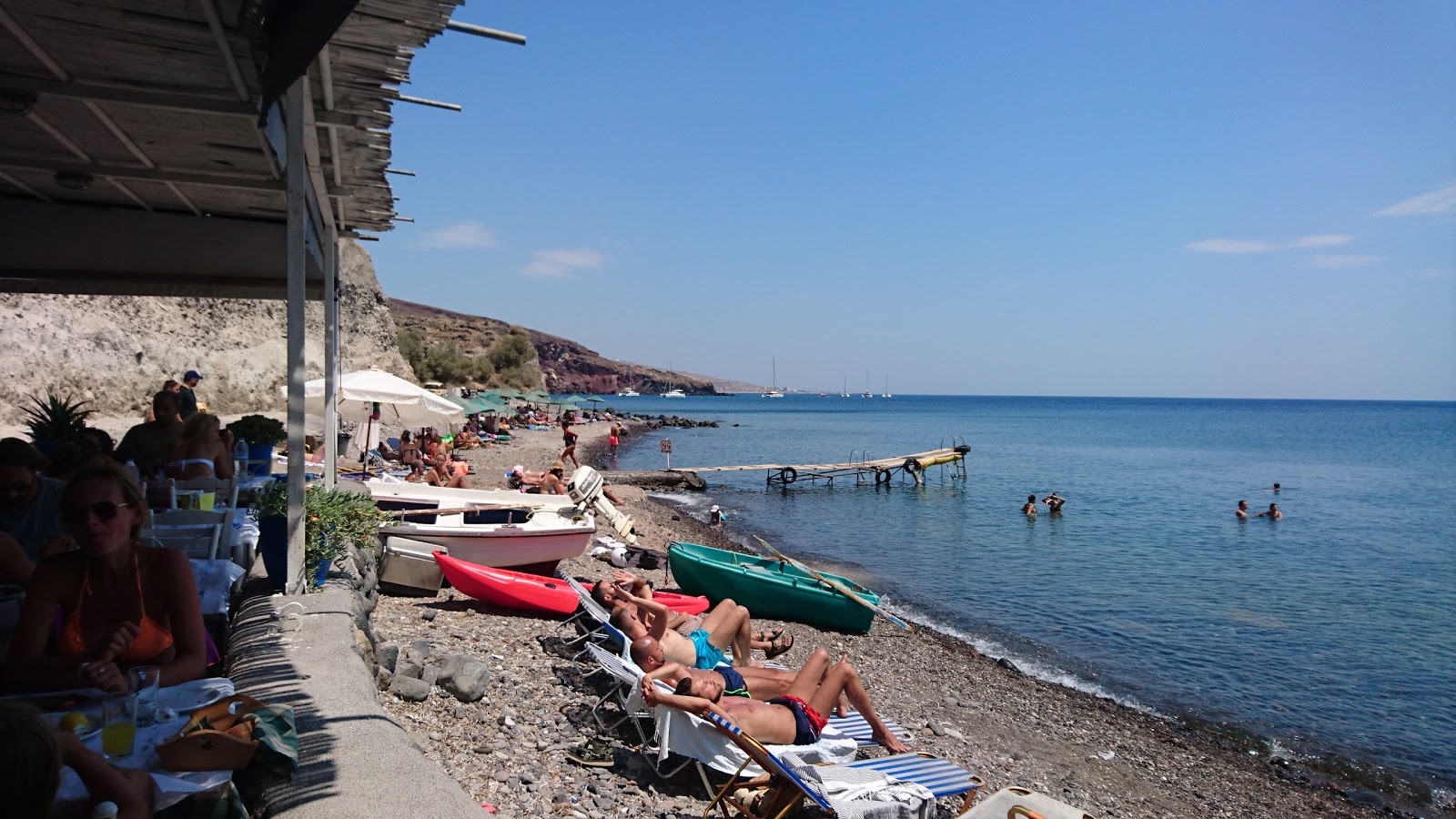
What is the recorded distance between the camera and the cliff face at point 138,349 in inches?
805

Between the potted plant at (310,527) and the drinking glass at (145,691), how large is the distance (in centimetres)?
308

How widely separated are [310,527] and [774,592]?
25.4 ft

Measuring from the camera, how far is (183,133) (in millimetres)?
5375

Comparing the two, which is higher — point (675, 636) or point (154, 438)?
point (154, 438)

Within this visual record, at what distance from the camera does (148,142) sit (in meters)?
5.62

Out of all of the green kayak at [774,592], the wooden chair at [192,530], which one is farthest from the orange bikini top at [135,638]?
the green kayak at [774,592]

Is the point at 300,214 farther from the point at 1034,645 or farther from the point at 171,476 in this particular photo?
the point at 1034,645

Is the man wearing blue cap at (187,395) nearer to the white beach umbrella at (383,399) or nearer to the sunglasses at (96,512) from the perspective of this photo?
the white beach umbrella at (383,399)

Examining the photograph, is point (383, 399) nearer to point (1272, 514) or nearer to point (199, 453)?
point (199, 453)

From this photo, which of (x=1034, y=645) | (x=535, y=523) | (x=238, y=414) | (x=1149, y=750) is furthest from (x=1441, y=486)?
(x=238, y=414)

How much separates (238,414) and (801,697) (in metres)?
25.2

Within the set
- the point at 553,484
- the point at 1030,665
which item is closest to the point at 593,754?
the point at 1030,665

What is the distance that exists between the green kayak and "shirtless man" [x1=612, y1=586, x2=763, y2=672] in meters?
4.43

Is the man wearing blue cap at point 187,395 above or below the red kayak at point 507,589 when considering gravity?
above
